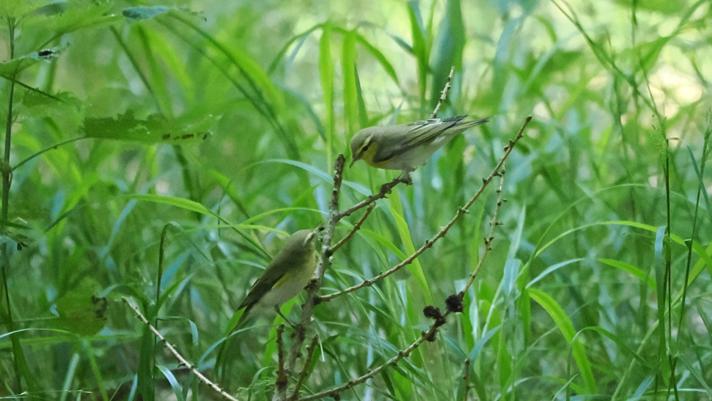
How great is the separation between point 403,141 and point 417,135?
0.03 meters

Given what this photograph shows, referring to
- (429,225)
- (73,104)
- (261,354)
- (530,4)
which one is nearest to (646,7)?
(530,4)

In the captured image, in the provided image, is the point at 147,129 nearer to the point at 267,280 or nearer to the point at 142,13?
the point at 142,13

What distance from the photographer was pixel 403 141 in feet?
5.30

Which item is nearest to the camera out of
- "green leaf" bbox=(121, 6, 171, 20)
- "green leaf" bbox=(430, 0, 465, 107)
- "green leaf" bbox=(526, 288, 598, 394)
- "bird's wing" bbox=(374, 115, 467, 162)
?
"bird's wing" bbox=(374, 115, 467, 162)

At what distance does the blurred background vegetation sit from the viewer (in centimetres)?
178

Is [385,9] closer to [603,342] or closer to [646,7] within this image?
[646,7]

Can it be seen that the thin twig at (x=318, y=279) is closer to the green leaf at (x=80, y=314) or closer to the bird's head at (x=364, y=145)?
the bird's head at (x=364, y=145)

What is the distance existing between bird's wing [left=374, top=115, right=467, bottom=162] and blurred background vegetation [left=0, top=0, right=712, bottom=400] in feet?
0.59

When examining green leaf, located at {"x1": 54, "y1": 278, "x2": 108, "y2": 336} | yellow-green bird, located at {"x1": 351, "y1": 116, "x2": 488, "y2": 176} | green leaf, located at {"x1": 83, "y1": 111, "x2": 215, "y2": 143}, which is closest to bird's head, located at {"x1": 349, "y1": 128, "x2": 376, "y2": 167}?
yellow-green bird, located at {"x1": 351, "y1": 116, "x2": 488, "y2": 176}

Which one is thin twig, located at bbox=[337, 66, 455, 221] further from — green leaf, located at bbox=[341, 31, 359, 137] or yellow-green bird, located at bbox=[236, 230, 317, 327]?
green leaf, located at bbox=[341, 31, 359, 137]

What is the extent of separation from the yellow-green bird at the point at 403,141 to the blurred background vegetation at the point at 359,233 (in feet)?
0.50

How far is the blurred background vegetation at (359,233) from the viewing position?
1.78 m

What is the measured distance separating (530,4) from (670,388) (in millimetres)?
1396

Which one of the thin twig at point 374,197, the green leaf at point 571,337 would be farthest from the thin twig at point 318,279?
the green leaf at point 571,337
